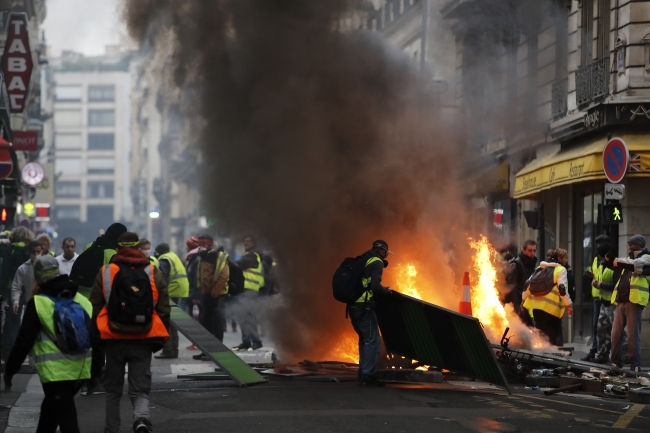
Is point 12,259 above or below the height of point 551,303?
above

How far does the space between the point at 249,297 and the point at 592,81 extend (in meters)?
6.63

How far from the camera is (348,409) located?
9.25 meters

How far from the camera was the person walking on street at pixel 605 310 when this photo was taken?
1447cm

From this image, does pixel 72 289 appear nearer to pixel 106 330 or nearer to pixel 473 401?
pixel 106 330

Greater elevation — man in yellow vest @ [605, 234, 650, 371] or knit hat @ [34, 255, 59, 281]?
knit hat @ [34, 255, 59, 281]

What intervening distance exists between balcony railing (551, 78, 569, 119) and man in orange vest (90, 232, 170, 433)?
12.9 meters

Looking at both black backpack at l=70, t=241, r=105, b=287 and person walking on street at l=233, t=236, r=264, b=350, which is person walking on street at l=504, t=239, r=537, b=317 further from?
black backpack at l=70, t=241, r=105, b=287

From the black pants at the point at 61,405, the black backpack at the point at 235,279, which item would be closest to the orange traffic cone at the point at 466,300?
the black backpack at the point at 235,279

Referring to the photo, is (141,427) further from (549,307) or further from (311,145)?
(549,307)

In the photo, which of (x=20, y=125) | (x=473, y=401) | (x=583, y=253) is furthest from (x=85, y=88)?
(x=473, y=401)

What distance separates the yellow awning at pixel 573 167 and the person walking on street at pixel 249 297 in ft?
16.8

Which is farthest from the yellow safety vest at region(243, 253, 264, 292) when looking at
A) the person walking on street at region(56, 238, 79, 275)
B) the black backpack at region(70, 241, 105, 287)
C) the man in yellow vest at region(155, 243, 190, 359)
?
the black backpack at region(70, 241, 105, 287)

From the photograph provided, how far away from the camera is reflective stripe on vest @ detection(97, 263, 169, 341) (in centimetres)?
747

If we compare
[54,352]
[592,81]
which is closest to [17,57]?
[592,81]
